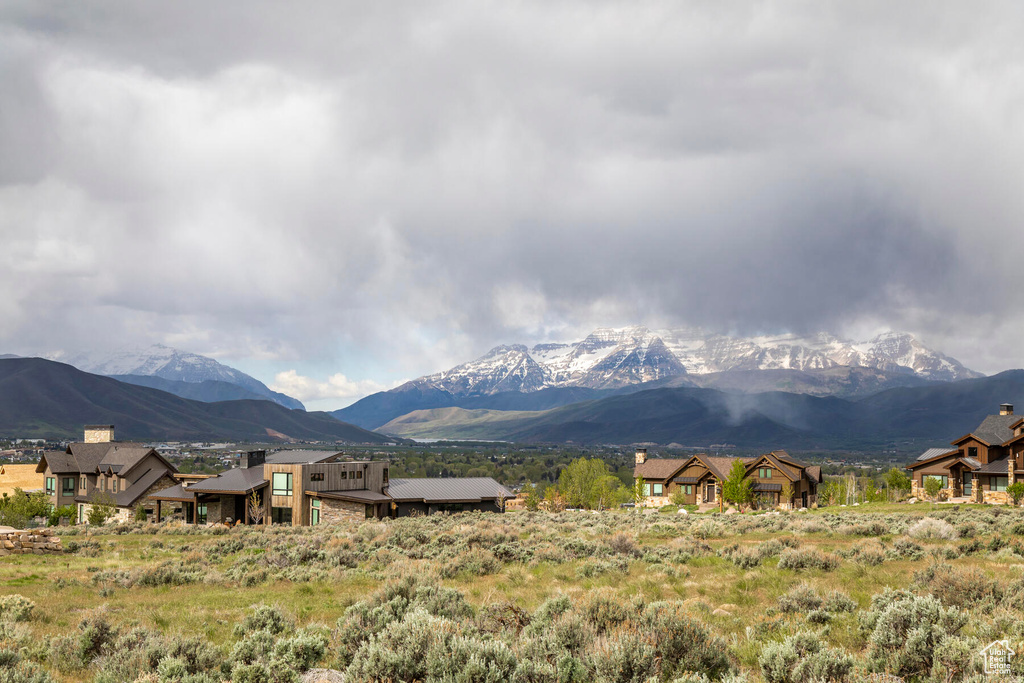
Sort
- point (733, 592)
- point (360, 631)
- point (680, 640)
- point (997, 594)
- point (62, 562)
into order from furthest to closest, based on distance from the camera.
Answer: point (62, 562), point (733, 592), point (997, 594), point (360, 631), point (680, 640)

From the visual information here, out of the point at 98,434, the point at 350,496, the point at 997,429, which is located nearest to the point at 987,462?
the point at 997,429

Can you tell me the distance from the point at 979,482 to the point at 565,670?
197 ft

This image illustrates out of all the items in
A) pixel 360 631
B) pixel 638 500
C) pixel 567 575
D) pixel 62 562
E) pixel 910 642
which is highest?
pixel 910 642

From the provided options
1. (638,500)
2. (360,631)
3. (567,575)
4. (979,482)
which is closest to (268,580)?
(567,575)

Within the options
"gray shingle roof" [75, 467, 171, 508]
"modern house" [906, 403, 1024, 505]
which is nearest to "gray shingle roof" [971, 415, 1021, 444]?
"modern house" [906, 403, 1024, 505]

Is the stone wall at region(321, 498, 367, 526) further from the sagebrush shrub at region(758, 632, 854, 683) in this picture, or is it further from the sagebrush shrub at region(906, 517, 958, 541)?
the sagebrush shrub at region(758, 632, 854, 683)

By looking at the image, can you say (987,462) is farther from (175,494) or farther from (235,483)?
(175,494)

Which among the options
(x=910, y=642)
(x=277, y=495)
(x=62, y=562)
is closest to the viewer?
(x=910, y=642)

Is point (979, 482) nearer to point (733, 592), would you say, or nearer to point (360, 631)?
point (733, 592)

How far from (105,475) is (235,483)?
2235cm

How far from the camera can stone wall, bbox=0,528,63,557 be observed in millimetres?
28969

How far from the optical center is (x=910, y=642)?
8664 millimetres

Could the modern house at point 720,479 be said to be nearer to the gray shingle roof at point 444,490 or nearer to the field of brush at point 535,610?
the gray shingle roof at point 444,490

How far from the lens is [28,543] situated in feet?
96.9
